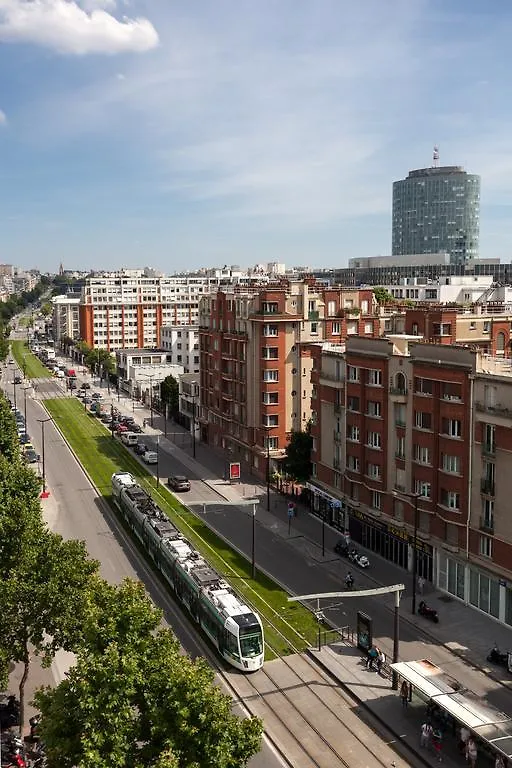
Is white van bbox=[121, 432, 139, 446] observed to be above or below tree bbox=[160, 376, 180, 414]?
below

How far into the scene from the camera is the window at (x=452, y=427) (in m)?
47.5

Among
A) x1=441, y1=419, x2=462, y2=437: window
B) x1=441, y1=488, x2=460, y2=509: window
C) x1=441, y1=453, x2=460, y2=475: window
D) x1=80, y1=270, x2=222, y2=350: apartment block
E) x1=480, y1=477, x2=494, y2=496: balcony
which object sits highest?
x1=80, y1=270, x2=222, y2=350: apartment block

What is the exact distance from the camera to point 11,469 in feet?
174

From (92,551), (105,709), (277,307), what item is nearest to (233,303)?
(277,307)

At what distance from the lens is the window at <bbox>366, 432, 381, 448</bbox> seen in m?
54.9

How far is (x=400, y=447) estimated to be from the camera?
52750mm

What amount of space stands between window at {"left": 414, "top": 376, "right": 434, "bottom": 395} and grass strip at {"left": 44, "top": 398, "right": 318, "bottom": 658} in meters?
16.9

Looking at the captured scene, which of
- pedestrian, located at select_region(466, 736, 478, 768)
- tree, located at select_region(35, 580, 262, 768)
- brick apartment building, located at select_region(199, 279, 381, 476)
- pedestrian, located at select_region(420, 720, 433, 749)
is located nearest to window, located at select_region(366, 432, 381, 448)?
brick apartment building, located at select_region(199, 279, 381, 476)

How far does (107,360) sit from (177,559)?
122474mm

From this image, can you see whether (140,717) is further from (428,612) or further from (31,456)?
(31,456)

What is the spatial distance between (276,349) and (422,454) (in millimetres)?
29535

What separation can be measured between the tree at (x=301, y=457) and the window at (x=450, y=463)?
21.1 meters

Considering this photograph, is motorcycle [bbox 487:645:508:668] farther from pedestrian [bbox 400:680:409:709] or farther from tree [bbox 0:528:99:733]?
tree [bbox 0:528:99:733]

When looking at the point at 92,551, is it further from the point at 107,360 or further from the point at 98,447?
the point at 107,360
